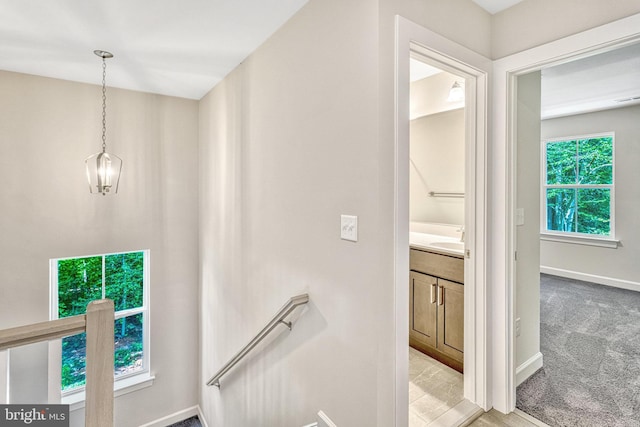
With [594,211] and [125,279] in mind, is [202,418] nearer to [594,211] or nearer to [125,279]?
[125,279]

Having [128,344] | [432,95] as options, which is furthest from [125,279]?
[432,95]

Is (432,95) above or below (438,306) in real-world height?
above

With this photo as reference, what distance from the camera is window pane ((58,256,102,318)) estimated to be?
3.16 meters

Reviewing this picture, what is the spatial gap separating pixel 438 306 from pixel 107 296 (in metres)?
3.37

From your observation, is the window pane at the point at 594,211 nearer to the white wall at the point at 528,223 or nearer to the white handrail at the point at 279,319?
the white wall at the point at 528,223

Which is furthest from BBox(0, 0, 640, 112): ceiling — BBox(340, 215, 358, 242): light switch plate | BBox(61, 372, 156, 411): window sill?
BBox(61, 372, 156, 411): window sill

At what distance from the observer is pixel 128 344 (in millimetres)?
3572

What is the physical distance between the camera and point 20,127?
9.13ft

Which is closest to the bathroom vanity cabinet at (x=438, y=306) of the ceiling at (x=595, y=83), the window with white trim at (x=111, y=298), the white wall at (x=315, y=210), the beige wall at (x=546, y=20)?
the white wall at (x=315, y=210)

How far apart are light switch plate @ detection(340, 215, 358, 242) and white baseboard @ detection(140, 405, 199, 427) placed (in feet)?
11.0

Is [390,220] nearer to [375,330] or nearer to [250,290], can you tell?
[375,330]

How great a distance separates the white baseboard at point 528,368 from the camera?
228cm

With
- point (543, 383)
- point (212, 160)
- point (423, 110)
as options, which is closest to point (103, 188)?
point (212, 160)

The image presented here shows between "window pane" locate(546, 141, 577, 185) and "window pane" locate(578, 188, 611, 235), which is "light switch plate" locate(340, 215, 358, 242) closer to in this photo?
"window pane" locate(578, 188, 611, 235)
